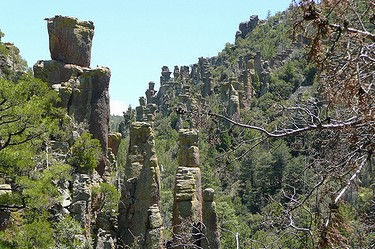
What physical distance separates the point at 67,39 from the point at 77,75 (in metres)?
1.72

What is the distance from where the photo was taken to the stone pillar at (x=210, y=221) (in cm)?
1260

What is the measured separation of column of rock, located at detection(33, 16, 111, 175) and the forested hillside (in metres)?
0.06

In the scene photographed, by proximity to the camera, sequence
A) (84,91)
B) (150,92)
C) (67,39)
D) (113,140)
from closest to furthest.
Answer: (84,91) → (67,39) → (113,140) → (150,92)

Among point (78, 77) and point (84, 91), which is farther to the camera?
point (78, 77)

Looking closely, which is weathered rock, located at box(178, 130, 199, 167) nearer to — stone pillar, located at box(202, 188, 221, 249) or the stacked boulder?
stone pillar, located at box(202, 188, 221, 249)

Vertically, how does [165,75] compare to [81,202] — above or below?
above

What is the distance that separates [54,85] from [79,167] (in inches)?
194

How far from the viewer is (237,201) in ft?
135

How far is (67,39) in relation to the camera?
66.8 feet

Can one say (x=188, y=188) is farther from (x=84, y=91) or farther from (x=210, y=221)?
(x=84, y=91)

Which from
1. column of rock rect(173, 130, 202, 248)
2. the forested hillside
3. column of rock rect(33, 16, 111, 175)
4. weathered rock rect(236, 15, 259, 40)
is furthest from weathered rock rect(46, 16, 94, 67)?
weathered rock rect(236, 15, 259, 40)

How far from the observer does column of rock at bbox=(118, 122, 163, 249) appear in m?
14.1

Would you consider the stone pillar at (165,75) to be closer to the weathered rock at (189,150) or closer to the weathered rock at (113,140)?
the weathered rock at (113,140)

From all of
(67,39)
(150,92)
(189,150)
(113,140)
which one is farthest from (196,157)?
(150,92)
